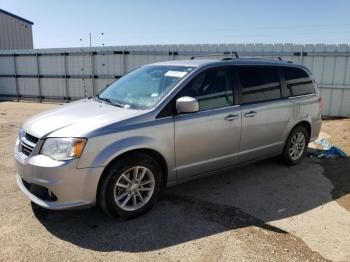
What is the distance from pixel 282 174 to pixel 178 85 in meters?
2.54

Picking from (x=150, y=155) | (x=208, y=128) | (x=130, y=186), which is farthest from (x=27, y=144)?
(x=208, y=128)

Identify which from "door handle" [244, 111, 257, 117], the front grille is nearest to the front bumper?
the front grille

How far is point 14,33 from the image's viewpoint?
64.8 feet

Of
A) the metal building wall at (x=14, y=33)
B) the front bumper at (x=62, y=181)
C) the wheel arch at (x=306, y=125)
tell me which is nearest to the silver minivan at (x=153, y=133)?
the front bumper at (x=62, y=181)

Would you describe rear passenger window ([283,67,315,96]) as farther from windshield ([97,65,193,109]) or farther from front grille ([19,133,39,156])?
front grille ([19,133,39,156])

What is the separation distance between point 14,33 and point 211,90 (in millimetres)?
18794

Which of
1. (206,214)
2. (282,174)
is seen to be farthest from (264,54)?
(206,214)

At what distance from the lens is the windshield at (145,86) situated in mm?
4168

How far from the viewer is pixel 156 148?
12.9 feet

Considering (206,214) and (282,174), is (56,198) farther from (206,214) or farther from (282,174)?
(282,174)

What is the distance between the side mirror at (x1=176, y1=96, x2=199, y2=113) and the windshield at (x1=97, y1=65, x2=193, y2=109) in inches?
9.9

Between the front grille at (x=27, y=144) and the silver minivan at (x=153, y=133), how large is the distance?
0.05 ft

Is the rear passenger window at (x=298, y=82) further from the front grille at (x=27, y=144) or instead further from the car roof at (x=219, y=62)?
the front grille at (x=27, y=144)

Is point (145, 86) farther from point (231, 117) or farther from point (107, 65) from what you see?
point (107, 65)
